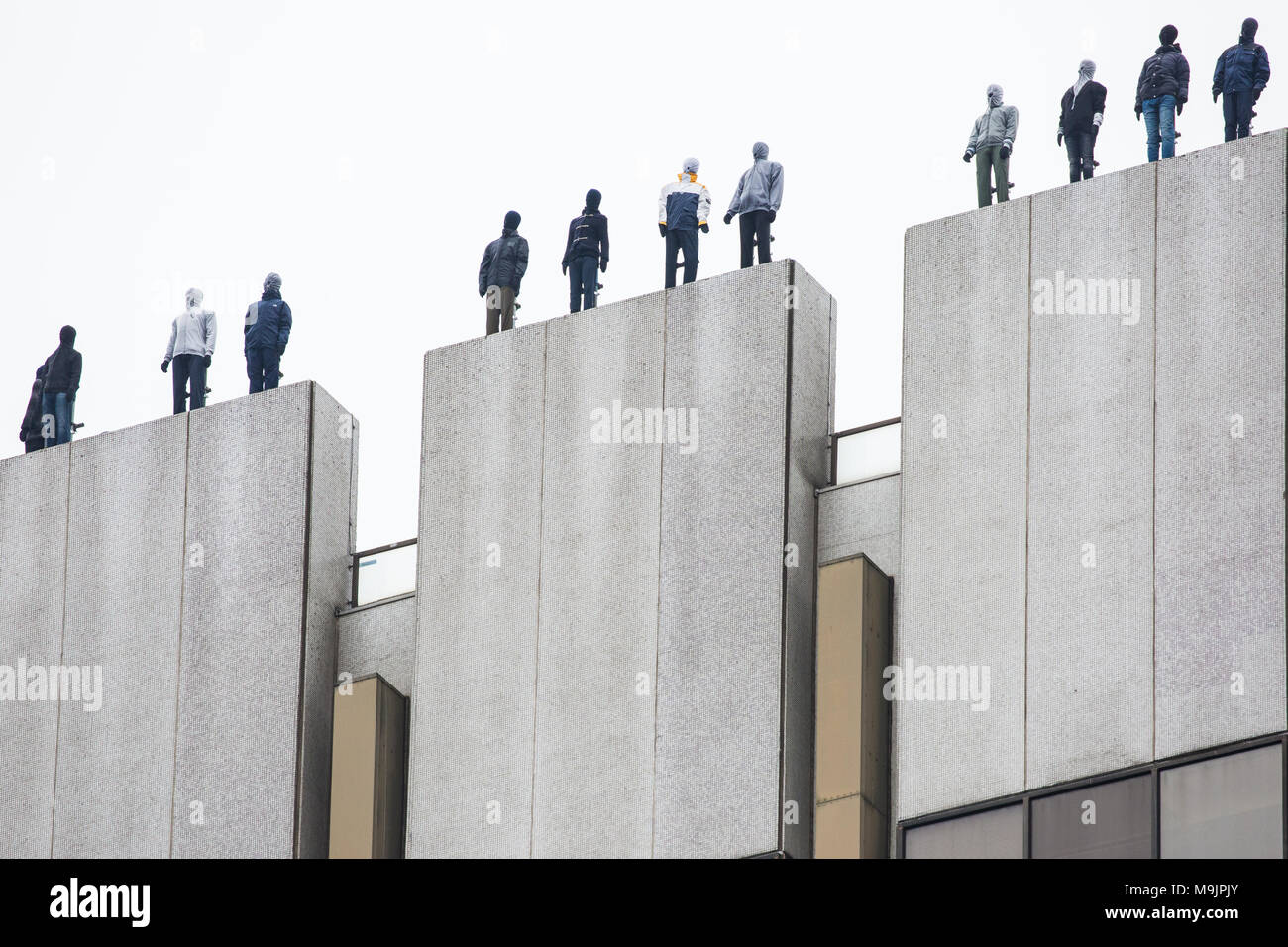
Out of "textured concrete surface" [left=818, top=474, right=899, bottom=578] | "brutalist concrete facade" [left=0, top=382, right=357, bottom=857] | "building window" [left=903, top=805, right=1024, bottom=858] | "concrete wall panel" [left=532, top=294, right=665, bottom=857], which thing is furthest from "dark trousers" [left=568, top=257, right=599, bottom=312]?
"building window" [left=903, top=805, right=1024, bottom=858]

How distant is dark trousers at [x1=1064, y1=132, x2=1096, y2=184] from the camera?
32344mm

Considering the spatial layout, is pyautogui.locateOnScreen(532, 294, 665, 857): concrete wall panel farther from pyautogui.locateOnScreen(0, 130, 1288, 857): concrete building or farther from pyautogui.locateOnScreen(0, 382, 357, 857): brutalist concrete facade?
pyautogui.locateOnScreen(0, 382, 357, 857): brutalist concrete facade

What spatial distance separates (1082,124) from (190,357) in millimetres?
12786

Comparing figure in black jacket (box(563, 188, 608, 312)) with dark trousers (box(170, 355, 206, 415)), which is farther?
dark trousers (box(170, 355, 206, 415))

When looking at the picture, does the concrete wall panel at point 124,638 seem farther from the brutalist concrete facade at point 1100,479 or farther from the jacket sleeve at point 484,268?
the brutalist concrete facade at point 1100,479

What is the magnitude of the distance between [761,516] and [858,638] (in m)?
1.86

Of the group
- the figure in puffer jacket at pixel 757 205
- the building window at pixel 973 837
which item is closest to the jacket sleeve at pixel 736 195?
the figure in puffer jacket at pixel 757 205

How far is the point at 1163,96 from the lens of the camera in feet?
106

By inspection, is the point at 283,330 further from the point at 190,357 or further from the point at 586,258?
the point at 586,258

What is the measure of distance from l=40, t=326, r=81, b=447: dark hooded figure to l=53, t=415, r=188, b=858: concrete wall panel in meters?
1.74

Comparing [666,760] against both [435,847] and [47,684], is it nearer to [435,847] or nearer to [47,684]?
[435,847]

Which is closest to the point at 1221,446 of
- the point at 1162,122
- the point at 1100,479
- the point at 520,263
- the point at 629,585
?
the point at 1100,479

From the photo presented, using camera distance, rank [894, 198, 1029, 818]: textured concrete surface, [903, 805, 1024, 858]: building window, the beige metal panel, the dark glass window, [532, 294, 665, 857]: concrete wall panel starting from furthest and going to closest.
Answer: [532, 294, 665, 857]: concrete wall panel → the beige metal panel → [894, 198, 1029, 818]: textured concrete surface → [903, 805, 1024, 858]: building window → the dark glass window
